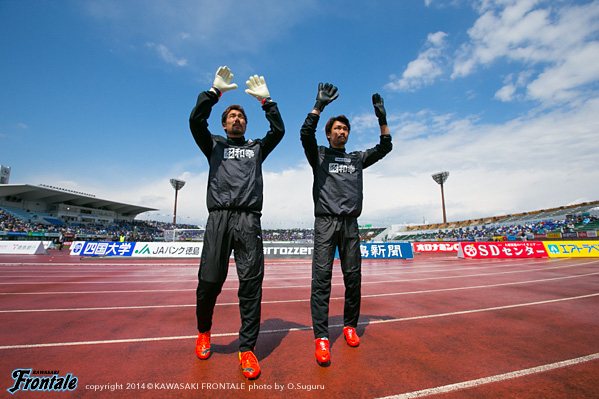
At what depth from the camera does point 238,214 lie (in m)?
2.49

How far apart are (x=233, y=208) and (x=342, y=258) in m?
1.29

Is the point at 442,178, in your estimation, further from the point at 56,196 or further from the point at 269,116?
the point at 56,196

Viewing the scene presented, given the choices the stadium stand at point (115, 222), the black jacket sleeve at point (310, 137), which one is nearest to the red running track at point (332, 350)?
the black jacket sleeve at point (310, 137)

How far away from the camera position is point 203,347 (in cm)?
238

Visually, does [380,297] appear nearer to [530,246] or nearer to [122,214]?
[530,246]

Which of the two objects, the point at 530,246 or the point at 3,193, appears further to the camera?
the point at 3,193

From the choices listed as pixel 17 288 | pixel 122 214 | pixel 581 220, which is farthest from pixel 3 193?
pixel 581 220

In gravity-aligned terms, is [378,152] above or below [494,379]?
above

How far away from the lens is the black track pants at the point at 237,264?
7.70ft

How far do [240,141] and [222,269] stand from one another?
4.34ft

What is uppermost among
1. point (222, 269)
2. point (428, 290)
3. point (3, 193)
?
point (3, 193)

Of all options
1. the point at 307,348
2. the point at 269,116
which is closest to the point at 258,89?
the point at 269,116

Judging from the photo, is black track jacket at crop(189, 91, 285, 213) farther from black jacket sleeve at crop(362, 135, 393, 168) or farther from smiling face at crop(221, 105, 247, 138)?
black jacket sleeve at crop(362, 135, 393, 168)

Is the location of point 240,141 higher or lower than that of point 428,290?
higher
